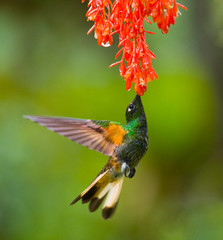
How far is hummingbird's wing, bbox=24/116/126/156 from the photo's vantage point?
2260 millimetres

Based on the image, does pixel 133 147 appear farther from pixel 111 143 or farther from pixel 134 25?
pixel 134 25

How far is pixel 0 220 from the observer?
449 cm

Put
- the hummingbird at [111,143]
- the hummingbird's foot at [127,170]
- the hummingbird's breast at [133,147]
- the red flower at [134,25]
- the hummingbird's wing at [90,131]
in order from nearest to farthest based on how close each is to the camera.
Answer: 1. the red flower at [134,25]
2. the hummingbird's wing at [90,131]
3. the hummingbird at [111,143]
4. the hummingbird's breast at [133,147]
5. the hummingbird's foot at [127,170]

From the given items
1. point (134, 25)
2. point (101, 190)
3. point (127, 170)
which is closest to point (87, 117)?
point (101, 190)

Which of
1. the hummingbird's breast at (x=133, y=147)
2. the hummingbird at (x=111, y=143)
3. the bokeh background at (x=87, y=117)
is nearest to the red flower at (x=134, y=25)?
the hummingbird at (x=111, y=143)

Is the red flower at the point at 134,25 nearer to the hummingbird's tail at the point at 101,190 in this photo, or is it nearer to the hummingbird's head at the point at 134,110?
the hummingbird's head at the point at 134,110

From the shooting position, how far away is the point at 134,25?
187 cm

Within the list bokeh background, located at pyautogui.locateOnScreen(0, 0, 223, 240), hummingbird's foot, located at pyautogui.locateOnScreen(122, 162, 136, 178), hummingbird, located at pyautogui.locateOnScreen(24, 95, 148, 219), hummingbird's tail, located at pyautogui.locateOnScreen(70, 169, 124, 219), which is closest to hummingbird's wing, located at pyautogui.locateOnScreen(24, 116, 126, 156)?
hummingbird, located at pyautogui.locateOnScreen(24, 95, 148, 219)

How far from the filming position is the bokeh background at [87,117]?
15.6 ft

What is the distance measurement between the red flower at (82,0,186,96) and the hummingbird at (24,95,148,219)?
0.42m

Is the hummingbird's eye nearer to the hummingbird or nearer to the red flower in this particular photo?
the hummingbird

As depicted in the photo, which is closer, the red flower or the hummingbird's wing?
Answer: the red flower

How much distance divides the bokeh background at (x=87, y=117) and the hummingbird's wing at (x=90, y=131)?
1961mm

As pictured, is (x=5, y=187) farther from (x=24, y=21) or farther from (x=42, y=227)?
(x=24, y=21)
